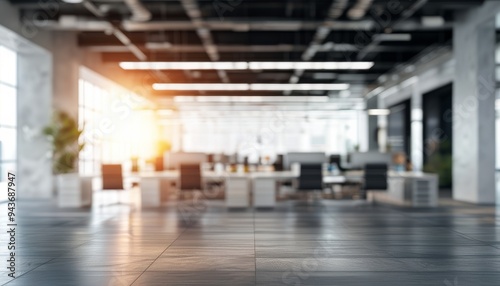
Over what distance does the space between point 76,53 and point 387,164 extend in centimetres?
859

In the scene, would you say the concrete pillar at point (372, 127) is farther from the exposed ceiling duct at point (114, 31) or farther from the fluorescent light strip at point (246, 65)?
the fluorescent light strip at point (246, 65)

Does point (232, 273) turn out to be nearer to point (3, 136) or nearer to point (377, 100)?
point (3, 136)

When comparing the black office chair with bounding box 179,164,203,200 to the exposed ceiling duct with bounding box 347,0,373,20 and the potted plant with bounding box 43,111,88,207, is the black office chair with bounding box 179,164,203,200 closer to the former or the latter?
the potted plant with bounding box 43,111,88,207

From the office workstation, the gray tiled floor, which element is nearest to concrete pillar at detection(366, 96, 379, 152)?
the office workstation

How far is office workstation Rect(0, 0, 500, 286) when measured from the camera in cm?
542

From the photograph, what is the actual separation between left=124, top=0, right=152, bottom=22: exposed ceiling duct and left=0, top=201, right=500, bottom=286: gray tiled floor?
381cm

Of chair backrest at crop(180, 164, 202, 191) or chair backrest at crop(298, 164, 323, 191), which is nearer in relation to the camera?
chair backrest at crop(180, 164, 202, 191)

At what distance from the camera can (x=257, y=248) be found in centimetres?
618

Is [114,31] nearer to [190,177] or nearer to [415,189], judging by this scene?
[190,177]

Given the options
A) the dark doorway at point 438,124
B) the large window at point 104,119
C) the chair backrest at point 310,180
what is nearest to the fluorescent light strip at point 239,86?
the large window at point 104,119

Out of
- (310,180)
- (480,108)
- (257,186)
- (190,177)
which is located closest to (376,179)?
(310,180)

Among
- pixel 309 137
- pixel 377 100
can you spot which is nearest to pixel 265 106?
pixel 309 137

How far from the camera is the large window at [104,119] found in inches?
648

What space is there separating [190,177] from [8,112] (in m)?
5.03
